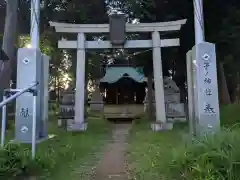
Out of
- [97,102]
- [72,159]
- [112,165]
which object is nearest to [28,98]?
[72,159]

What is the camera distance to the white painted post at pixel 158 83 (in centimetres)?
1424

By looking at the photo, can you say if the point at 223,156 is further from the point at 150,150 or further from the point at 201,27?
the point at 201,27

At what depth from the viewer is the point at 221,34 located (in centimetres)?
1495

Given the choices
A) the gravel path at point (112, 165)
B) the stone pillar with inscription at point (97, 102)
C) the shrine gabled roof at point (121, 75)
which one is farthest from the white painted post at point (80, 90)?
the stone pillar with inscription at point (97, 102)

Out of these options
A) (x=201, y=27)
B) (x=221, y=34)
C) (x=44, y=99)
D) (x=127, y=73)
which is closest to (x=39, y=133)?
(x=44, y=99)

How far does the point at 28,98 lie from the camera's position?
32.8 ft

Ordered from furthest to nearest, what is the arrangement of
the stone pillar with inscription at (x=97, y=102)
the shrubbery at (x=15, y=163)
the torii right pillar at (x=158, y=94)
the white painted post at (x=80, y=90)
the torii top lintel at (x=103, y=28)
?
1. the stone pillar with inscription at (x=97, y=102)
2. the torii top lintel at (x=103, y=28)
3. the white painted post at (x=80, y=90)
4. the torii right pillar at (x=158, y=94)
5. the shrubbery at (x=15, y=163)

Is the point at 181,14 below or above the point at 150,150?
above

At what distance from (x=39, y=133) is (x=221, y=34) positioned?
8.96m

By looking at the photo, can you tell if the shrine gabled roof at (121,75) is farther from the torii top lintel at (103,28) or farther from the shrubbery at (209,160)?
the shrubbery at (209,160)

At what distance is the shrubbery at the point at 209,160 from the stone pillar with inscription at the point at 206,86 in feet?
13.4

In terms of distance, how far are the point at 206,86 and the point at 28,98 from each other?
516 centimetres

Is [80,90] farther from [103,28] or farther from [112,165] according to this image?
[112,165]

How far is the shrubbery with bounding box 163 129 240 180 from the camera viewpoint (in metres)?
5.03
